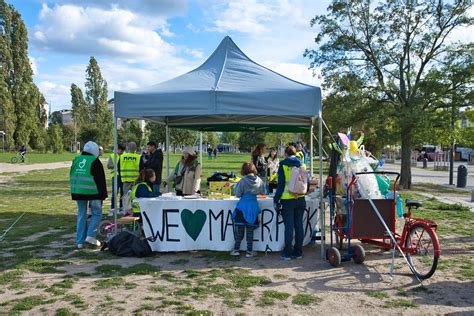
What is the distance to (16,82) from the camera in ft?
196

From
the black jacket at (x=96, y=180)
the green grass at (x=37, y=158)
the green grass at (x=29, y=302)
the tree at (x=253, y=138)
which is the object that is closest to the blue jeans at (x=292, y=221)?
the black jacket at (x=96, y=180)

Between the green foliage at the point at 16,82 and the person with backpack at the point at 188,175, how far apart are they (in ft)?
178

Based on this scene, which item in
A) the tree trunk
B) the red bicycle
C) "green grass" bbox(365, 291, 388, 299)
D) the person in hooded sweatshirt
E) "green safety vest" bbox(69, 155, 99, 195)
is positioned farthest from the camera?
the tree trunk

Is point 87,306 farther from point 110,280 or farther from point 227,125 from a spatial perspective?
point 227,125

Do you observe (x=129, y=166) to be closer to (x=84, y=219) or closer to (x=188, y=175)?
(x=188, y=175)

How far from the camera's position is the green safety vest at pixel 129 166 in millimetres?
9406

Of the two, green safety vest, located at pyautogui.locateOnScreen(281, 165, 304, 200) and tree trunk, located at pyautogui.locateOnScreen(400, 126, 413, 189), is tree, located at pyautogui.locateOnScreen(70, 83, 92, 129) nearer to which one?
tree trunk, located at pyautogui.locateOnScreen(400, 126, 413, 189)

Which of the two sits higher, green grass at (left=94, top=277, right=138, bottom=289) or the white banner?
the white banner

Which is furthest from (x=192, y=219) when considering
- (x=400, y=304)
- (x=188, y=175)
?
(x=400, y=304)

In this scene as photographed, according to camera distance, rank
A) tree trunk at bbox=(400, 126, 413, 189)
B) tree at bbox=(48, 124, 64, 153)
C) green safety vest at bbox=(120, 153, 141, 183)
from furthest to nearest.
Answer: tree at bbox=(48, 124, 64, 153) < tree trunk at bbox=(400, 126, 413, 189) < green safety vest at bbox=(120, 153, 141, 183)

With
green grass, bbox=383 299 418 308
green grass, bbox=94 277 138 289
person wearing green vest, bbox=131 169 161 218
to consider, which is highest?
person wearing green vest, bbox=131 169 161 218

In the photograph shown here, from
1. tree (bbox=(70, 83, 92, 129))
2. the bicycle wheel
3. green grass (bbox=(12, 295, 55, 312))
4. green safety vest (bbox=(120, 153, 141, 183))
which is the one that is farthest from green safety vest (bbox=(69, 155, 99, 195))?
tree (bbox=(70, 83, 92, 129))

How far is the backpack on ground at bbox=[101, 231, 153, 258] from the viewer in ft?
22.5

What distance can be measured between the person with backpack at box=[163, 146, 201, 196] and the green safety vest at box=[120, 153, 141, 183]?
961 millimetres
